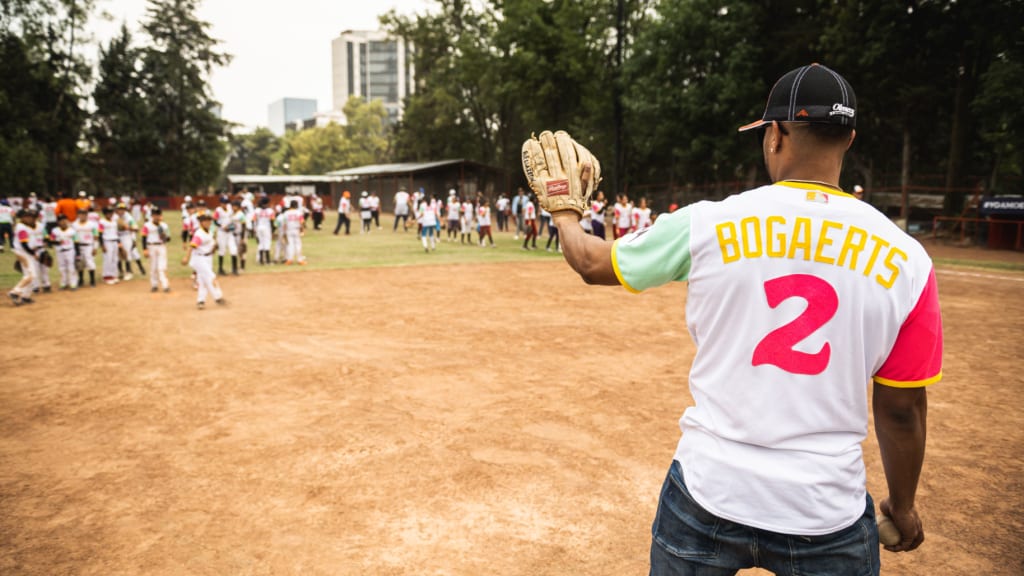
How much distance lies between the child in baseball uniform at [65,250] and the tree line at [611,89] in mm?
21395

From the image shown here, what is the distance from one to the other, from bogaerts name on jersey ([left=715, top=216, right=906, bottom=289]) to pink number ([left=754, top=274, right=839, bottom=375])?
0.08 meters

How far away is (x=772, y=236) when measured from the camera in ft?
Result: 5.98

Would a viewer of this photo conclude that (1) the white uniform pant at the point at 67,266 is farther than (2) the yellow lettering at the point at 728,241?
Yes

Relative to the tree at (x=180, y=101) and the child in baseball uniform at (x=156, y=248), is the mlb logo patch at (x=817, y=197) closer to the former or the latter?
the child in baseball uniform at (x=156, y=248)

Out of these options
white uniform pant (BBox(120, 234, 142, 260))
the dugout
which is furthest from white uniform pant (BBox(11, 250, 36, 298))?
the dugout

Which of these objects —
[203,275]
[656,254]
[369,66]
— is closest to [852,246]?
[656,254]

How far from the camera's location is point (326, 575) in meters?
3.97

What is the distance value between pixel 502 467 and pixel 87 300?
42.2ft

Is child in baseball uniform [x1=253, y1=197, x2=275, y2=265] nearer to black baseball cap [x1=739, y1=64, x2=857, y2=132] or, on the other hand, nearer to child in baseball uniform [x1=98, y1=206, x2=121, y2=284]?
child in baseball uniform [x1=98, y1=206, x2=121, y2=284]

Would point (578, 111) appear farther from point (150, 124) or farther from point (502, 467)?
point (502, 467)

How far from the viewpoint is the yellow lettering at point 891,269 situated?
5.86ft

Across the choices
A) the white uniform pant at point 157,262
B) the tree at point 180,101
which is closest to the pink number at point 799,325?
the white uniform pant at point 157,262

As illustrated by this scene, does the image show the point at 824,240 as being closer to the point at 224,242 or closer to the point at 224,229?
the point at 224,229

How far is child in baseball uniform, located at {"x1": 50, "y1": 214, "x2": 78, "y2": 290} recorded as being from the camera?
14.9 m
